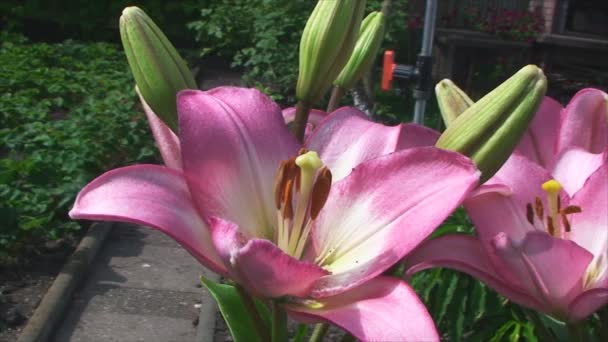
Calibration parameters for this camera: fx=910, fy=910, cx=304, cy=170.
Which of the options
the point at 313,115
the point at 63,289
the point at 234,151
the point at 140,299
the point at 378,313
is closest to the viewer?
the point at 378,313

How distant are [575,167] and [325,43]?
219 millimetres

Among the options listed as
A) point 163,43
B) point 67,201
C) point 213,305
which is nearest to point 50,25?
point 67,201

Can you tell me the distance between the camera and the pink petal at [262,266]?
0.54m

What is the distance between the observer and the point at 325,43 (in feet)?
2.22

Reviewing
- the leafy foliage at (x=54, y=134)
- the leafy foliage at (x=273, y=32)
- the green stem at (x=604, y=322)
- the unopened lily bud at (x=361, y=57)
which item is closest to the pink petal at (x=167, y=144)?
the unopened lily bud at (x=361, y=57)

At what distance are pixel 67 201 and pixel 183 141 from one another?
13.4 ft

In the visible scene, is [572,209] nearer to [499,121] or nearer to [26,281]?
[499,121]

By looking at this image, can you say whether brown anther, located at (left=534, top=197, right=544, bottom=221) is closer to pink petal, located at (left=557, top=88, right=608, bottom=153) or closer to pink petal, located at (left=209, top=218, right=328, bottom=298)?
pink petal, located at (left=557, top=88, right=608, bottom=153)

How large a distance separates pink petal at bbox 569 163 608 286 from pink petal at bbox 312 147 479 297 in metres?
0.15

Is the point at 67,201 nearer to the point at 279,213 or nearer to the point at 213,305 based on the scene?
the point at 213,305

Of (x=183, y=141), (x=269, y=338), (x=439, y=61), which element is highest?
(x=183, y=141)

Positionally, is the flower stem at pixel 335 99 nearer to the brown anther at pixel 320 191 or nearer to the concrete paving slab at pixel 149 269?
the brown anther at pixel 320 191

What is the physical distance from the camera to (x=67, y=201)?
453 centimetres

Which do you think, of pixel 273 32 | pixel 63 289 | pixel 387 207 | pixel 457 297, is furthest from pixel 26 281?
pixel 273 32
